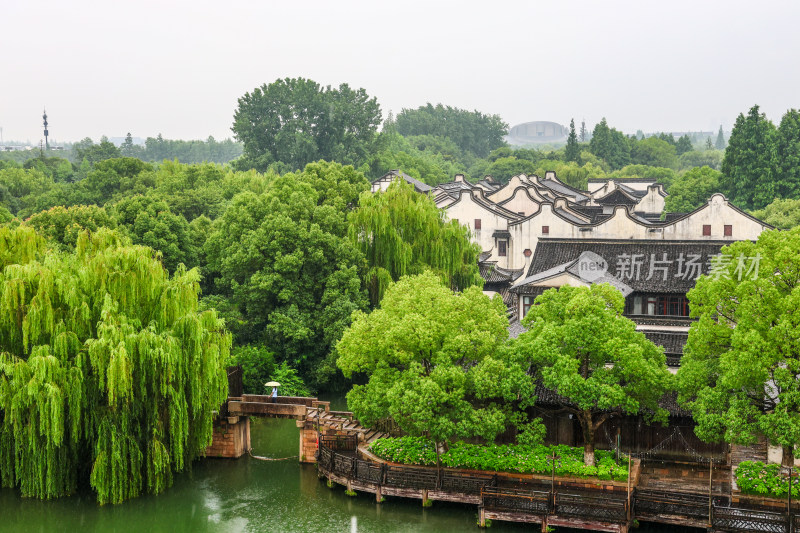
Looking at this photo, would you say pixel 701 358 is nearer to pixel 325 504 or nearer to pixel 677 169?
pixel 325 504

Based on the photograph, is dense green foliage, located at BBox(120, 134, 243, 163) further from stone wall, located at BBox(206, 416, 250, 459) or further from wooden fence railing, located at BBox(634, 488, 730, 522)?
wooden fence railing, located at BBox(634, 488, 730, 522)

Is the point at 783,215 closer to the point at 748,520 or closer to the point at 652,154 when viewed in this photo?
the point at 748,520

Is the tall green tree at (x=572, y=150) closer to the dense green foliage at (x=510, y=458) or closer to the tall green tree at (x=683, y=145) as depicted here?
the tall green tree at (x=683, y=145)

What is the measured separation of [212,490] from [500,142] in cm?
12710

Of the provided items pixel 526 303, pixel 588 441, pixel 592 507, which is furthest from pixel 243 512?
pixel 526 303

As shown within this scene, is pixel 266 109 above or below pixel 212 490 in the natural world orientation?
above

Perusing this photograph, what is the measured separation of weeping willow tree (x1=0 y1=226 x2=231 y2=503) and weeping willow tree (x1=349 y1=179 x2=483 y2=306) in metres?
12.6

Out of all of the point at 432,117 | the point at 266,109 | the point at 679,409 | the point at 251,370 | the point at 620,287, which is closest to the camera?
the point at 679,409

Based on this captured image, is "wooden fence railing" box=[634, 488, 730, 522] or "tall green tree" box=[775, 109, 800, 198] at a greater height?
"tall green tree" box=[775, 109, 800, 198]

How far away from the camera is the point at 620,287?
27.4 meters

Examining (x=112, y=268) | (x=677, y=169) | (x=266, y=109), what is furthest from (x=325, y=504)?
(x=677, y=169)

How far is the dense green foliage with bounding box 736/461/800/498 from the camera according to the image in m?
19.3

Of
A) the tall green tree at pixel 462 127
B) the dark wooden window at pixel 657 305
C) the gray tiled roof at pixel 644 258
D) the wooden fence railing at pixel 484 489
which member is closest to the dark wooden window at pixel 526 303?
the gray tiled roof at pixel 644 258

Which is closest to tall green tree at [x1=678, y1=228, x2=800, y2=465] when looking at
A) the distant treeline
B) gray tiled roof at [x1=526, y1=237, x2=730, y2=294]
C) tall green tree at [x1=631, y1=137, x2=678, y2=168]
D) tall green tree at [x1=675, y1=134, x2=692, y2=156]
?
gray tiled roof at [x1=526, y1=237, x2=730, y2=294]
